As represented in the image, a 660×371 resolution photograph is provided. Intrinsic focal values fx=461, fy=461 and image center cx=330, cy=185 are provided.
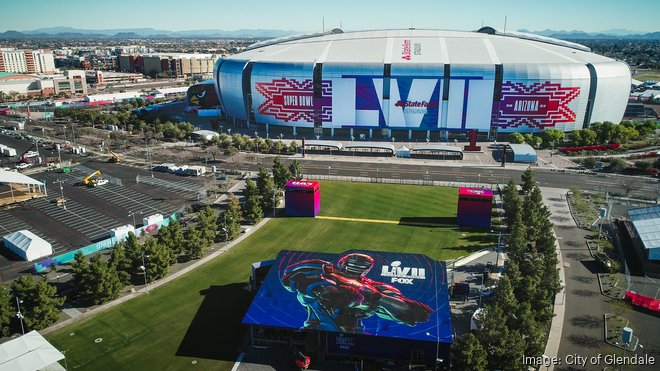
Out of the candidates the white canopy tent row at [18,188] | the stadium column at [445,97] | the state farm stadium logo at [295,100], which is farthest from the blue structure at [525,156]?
the white canopy tent row at [18,188]

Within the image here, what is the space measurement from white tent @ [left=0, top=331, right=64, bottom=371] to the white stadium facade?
9086 cm

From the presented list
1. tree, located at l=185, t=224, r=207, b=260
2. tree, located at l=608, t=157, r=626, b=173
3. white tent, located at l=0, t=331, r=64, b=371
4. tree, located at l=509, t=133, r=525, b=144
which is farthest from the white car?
tree, located at l=608, t=157, r=626, b=173

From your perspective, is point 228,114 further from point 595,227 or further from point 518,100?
point 595,227

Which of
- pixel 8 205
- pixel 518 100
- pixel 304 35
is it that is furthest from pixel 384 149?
pixel 8 205

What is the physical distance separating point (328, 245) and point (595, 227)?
128 feet

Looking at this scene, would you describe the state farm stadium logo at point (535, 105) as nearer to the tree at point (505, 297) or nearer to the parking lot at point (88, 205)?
the parking lot at point (88, 205)

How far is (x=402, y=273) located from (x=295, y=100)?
8139 cm

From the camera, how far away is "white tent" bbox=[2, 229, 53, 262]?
56688mm

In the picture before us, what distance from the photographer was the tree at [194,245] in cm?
5660

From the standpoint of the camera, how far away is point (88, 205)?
246ft

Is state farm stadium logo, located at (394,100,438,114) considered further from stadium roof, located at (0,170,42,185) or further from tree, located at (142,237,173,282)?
stadium roof, located at (0,170,42,185)

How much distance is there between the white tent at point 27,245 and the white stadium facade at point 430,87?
2887 inches

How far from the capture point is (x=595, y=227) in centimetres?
6675

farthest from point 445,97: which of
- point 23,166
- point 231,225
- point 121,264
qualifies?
point 23,166
